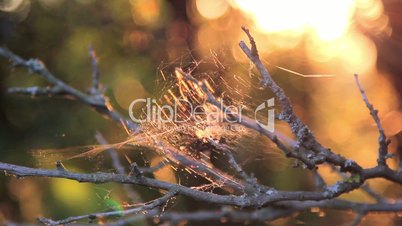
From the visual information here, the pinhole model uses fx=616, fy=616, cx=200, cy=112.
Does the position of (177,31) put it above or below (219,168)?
above

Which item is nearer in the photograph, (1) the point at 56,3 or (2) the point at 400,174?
(2) the point at 400,174

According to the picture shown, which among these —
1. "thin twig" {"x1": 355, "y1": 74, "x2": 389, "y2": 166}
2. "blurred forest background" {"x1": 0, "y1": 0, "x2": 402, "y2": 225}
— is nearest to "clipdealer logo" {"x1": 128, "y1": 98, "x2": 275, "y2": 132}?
"thin twig" {"x1": 355, "y1": 74, "x2": 389, "y2": 166}

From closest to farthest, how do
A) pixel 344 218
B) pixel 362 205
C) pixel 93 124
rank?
pixel 362 205 → pixel 344 218 → pixel 93 124

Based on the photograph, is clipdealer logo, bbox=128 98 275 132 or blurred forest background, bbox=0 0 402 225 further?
blurred forest background, bbox=0 0 402 225

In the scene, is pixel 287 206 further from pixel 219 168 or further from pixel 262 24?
pixel 262 24

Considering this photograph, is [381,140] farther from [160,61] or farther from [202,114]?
[160,61]

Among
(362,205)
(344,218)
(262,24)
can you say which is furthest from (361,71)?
(362,205)

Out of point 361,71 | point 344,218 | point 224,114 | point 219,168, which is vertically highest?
point 361,71

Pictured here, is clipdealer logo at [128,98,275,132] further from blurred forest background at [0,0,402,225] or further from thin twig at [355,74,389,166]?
blurred forest background at [0,0,402,225]

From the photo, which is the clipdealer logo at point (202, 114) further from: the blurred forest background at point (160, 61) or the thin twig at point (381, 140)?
the blurred forest background at point (160, 61)
